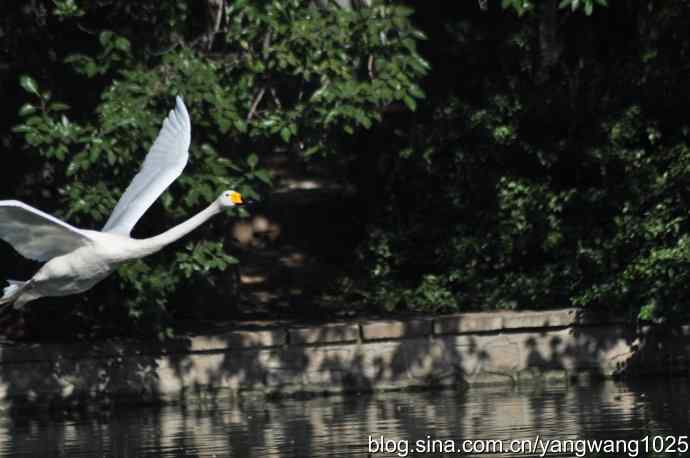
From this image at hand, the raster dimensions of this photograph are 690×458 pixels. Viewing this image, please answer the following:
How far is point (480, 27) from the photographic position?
56.2ft

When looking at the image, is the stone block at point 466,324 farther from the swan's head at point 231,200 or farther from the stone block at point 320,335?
the swan's head at point 231,200

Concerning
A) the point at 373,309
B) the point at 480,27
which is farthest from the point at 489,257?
the point at 480,27

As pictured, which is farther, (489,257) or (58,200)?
(489,257)

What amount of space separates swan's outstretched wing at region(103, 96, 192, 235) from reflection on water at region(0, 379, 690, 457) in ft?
5.44

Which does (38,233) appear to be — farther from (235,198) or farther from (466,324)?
(466,324)

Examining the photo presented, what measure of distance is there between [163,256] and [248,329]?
62.9 inches

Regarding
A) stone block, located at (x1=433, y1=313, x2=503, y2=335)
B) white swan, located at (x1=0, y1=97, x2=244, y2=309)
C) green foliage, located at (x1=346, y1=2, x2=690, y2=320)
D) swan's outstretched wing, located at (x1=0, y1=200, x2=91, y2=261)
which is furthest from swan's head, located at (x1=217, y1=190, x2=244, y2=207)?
green foliage, located at (x1=346, y1=2, x2=690, y2=320)

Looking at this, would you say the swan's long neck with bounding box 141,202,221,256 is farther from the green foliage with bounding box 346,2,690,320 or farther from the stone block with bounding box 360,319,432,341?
the green foliage with bounding box 346,2,690,320

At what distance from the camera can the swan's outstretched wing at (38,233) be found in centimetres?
1138

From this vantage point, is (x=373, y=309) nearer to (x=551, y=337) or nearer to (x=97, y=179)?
(x=551, y=337)

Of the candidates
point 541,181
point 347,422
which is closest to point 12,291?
point 347,422

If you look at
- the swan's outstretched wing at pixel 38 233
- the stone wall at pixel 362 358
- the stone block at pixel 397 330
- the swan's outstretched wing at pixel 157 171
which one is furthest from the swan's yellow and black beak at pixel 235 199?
the stone block at pixel 397 330

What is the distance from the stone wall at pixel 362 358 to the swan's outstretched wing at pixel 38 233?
85.8 inches

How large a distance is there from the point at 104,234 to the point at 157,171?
81 centimetres
